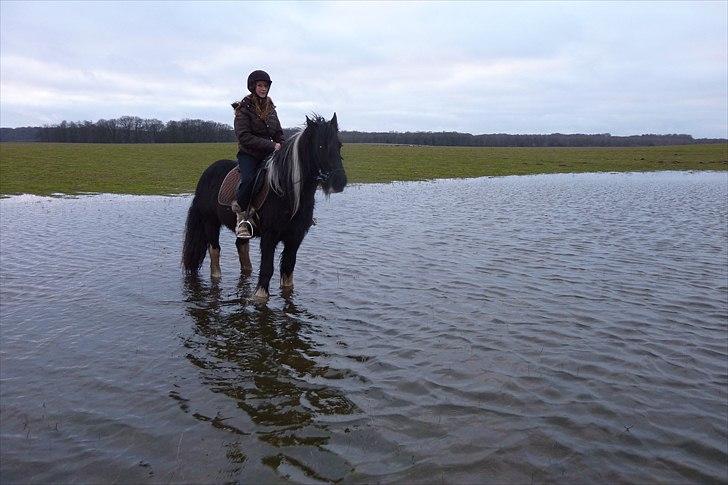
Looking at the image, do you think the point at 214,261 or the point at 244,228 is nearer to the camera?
the point at 244,228

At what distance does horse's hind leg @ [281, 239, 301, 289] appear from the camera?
802 centimetres

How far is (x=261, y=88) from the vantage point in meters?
7.84

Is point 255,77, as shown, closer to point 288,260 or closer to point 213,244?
point 288,260

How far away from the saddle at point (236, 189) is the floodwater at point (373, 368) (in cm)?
154

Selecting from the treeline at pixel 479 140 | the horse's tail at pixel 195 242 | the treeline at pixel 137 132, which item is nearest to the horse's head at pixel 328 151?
the horse's tail at pixel 195 242

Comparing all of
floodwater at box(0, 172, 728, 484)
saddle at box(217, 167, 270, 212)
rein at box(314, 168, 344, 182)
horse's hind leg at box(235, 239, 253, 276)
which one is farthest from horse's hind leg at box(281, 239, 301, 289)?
horse's hind leg at box(235, 239, 253, 276)

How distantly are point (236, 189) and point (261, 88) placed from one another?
5.50 feet

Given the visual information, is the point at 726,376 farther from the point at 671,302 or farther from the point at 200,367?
the point at 200,367

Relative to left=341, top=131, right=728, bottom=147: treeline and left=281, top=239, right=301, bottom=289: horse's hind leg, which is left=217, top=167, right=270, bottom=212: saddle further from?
left=341, top=131, right=728, bottom=147: treeline

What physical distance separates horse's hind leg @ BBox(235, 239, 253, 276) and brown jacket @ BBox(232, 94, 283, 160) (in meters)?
2.09

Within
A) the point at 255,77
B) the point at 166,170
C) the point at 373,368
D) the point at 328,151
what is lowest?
the point at 373,368

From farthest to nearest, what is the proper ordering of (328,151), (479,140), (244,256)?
(479,140) < (244,256) < (328,151)

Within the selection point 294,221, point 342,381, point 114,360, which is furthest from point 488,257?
point 114,360

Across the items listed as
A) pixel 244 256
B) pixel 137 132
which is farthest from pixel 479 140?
pixel 244 256
